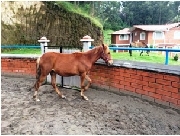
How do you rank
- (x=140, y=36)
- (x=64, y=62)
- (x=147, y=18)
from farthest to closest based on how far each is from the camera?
(x=147, y=18) < (x=140, y=36) < (x=64, y=62)

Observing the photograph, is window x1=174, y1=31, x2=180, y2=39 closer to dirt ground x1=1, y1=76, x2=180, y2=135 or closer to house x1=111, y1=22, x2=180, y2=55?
house x1=111, y1=22, x2=180, y2=55

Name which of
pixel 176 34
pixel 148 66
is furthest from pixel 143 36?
pixel 148 66

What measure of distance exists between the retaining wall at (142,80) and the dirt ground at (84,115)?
0.18 meters

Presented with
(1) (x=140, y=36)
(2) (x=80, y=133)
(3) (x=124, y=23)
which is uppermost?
(3) (x=124, y=23)

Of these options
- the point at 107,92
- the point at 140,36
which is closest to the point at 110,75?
the point at 107,92

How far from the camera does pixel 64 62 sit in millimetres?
6125

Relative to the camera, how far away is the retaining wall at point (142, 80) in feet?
16.3

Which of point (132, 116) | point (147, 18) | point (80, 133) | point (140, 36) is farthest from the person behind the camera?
point (147, 18)

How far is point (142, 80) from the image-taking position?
5602mm

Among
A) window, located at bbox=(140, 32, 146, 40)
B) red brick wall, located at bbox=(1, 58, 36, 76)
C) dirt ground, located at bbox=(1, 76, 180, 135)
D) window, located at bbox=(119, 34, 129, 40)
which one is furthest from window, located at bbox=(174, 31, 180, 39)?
dirt ground, located at bbox=(1, 76, 180, 135)

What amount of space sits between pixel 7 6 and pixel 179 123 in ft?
51.3

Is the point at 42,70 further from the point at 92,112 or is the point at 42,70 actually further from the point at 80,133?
the point at 80,133

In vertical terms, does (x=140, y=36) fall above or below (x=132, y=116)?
above

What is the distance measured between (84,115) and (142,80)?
1.56 meters
